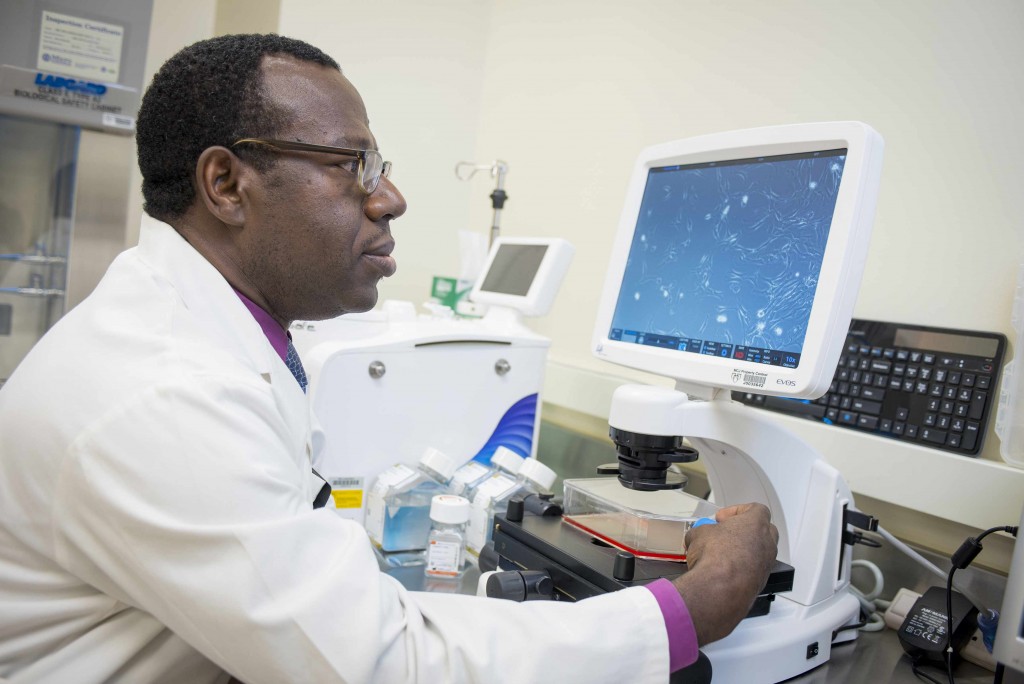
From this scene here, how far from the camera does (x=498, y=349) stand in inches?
56.3

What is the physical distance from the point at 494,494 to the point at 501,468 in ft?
0.38

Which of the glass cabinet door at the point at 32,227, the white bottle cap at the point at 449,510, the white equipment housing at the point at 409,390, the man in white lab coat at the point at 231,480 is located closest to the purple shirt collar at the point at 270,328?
the man in white lab coat at the point at 231,480

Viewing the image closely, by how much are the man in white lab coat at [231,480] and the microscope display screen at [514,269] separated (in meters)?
0.73

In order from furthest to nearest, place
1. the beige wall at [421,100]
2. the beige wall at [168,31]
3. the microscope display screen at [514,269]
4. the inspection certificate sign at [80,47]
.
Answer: the beige wall at [168,31] → the beige wall at [421,100] → the inspection certificate sign at [80,47] → the microscope display screen at [514,269]

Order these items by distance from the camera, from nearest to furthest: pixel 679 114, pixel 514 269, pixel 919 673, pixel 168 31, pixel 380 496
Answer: pixel 919 673
pixel 380 496
pixel 514 269
pixel 679 114
pixel 168 31

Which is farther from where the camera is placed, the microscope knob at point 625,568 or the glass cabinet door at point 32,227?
the glass cabinet door at point 32,227

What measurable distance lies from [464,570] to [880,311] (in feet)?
2.86

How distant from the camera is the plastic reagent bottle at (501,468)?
4.23ft

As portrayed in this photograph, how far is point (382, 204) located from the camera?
868mm

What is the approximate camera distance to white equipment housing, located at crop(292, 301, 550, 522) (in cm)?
123

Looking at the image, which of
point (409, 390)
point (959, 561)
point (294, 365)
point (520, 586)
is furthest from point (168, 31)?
point (959, 561)

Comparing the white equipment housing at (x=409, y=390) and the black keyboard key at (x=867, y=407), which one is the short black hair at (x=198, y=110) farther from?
the black keyboard key at (x=867, y=407)

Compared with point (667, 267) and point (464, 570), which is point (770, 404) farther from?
point (464, 570)

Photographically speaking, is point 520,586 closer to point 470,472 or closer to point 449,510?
point 449,510
